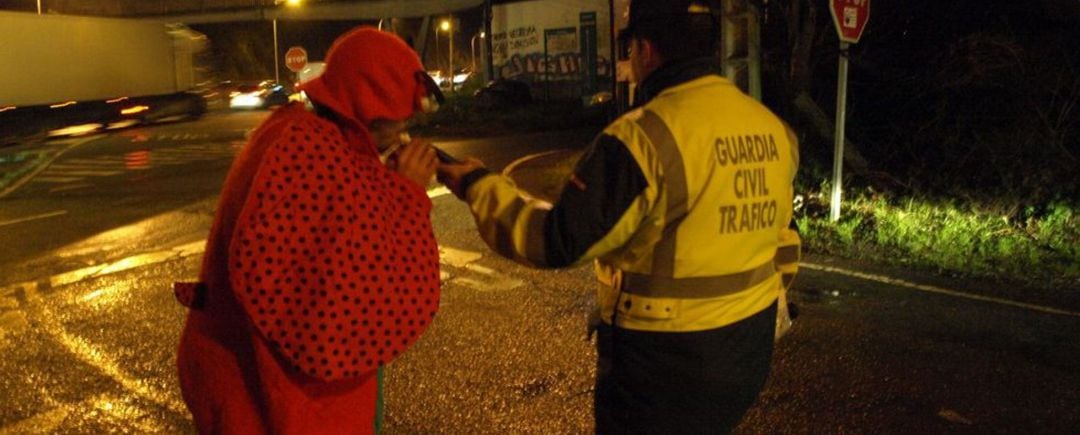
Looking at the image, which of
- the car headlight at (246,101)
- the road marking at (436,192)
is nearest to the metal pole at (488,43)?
the car headlight at (246,101)

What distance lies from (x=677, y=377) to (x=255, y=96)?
37.7 m

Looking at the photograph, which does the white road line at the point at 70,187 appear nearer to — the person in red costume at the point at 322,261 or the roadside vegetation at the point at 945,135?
the roadside vegetation at the point at 945,135

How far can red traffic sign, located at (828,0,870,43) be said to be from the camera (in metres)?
8.42

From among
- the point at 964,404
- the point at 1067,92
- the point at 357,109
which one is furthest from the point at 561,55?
the point at 357,109

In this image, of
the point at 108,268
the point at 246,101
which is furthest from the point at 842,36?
the point at 246,101

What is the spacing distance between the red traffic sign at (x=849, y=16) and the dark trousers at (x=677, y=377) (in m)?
6.72

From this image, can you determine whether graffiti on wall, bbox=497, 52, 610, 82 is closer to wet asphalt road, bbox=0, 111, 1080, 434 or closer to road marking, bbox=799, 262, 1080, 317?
road marking, bbox=799, 262, 1080, 317

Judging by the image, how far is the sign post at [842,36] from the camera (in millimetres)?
8461

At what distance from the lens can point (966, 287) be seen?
6895 mm

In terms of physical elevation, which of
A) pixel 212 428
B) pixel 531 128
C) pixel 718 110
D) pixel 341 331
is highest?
pixel 718 110

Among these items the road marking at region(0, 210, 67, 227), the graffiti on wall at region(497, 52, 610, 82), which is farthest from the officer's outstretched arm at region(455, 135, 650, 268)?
the graffiti on wall at region(497, 52, 610, 82)

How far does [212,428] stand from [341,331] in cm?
46

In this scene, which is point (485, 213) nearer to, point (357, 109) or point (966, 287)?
point (357, 109)

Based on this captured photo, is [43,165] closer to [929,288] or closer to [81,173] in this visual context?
[81,173]
